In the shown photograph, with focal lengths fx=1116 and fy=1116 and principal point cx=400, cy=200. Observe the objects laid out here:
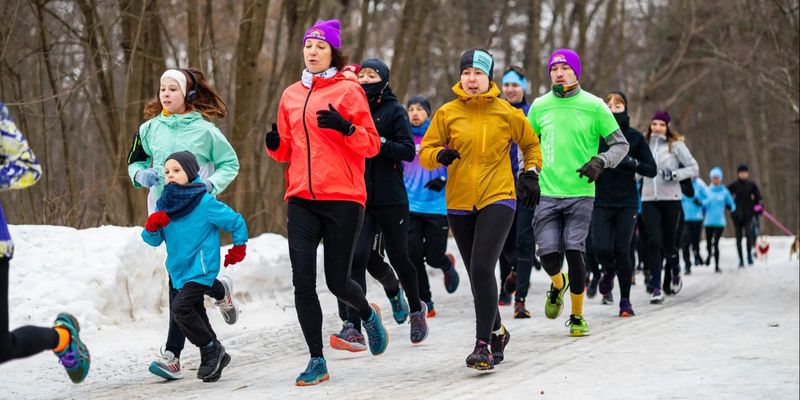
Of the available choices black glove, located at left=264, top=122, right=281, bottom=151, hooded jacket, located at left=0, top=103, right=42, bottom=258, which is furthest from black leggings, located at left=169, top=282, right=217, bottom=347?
hooded jacket, located at left=0, top=103, right=42, bottom=258

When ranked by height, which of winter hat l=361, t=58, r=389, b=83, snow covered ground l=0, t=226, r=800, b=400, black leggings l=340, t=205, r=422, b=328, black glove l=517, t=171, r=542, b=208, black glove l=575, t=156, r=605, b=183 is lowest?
snow covered ground l=0, t=226, r=800, b=400

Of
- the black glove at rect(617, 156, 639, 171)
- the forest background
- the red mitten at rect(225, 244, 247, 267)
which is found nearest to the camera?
the red mitten at rect(225, 244, 247, 267)

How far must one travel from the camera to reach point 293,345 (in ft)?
29.0

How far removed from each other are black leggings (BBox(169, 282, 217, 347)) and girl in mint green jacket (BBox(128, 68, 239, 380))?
20cm

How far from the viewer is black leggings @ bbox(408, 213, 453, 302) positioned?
10.1 m

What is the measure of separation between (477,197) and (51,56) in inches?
340

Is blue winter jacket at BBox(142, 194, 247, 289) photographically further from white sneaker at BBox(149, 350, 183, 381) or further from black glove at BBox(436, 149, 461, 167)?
black glove at BBox(436, 149, 461, 167)

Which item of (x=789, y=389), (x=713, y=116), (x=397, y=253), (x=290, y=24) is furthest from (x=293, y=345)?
(x=713, y=116)

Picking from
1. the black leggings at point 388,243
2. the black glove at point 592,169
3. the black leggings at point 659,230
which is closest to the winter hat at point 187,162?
the black leggings at point 388,243

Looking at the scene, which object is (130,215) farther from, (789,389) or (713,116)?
(713,116)

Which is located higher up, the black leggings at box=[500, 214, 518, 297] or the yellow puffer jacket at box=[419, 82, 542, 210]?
the yellow puffer jacket at box=[419, 82, 542, 210]

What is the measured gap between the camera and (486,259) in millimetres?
6902

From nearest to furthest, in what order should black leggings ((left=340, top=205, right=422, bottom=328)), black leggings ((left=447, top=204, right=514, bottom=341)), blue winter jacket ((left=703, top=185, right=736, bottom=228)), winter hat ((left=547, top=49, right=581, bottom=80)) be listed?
black leggings ((left=447, top=204, right=514, bottom=341)) → black leggings ((left=340, top=205, right=422, bottom=328)) → winter hat ((left=547, top=49, right=581, bottom=80)) → blue winter jacket ((left=703, top=185, right=736, bottom=228))

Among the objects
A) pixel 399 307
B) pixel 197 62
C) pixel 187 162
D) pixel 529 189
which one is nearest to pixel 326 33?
pixel 187 162
